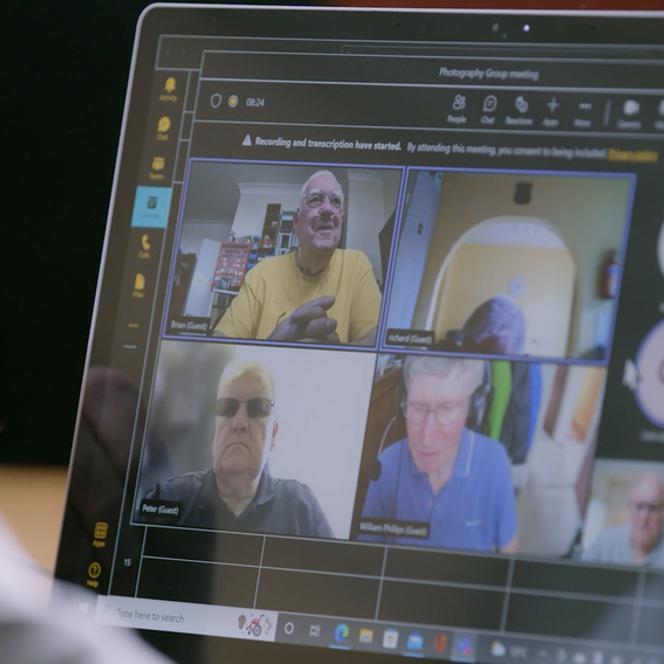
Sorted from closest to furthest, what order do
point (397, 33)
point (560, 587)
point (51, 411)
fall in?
1. point (560, 587)
2. point (397, 33)
3. point (51, 411)

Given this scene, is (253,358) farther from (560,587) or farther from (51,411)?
(51,411)

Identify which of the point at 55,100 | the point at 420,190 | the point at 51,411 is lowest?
the point at 51,411

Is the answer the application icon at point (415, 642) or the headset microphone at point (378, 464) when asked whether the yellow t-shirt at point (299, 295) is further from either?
the application icon at point (415, 642)

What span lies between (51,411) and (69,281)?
5.5 inches

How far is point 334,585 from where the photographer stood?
0.63m

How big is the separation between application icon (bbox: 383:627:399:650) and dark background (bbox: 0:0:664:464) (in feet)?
1.61

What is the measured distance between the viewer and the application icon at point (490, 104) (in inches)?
26.2

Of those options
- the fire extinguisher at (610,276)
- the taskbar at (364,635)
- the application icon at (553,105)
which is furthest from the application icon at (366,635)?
the application icon at (553,105)

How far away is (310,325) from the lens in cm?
67

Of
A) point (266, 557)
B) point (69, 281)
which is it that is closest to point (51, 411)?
point (69, 281)

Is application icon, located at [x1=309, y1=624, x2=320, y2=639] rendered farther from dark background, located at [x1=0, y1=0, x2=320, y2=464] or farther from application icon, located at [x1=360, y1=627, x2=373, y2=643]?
dark background, located at [x1=0, y1=0, x2=320, y2=464]

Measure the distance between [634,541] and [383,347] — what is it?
0.68ft

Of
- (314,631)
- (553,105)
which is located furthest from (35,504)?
(553,105)

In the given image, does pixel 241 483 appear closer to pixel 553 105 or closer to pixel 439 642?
pixel 439 642
